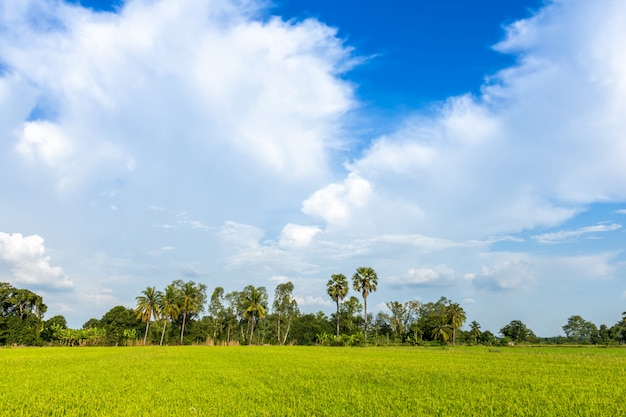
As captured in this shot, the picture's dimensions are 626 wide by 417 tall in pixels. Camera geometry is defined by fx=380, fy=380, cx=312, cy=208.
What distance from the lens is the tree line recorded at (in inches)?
2594

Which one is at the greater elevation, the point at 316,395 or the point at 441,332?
the point at 316,395

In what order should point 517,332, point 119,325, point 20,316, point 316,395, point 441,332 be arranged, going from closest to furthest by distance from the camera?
point 316,395
point 20,316
point 119,325
point 441,332
point 517,332

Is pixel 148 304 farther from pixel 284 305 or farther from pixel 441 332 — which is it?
pixel 441 332

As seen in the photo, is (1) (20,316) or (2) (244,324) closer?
(1) (20,316)

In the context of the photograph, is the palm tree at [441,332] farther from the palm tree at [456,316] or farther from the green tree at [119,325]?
the green tree at [119,325]

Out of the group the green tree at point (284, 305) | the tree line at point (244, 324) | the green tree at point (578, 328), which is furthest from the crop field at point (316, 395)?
the green tree at point (578, 328)

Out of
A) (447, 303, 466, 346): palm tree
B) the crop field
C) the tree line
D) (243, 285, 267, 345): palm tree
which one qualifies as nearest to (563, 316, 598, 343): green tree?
the tree line

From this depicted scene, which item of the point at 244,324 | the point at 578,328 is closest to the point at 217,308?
the point at 244,324

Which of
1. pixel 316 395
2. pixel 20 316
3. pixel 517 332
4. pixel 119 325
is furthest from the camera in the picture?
pixel 517 332

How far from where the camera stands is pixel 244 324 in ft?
283

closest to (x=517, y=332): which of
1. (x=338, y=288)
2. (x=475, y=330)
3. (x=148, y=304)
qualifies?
(x=475, y=330)

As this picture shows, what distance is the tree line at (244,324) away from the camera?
65.9 meters

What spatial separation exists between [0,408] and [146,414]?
13.8 feet

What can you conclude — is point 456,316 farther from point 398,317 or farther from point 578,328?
point 578,328
